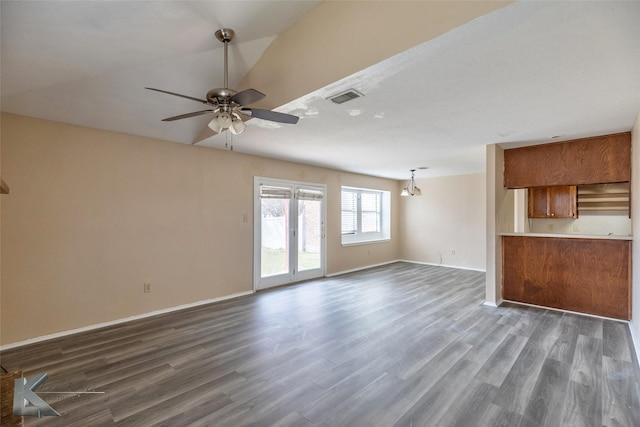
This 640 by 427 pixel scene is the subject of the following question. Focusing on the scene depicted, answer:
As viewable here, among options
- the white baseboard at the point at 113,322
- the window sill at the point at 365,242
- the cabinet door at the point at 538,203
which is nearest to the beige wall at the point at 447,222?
the window sill at the point at 365,242

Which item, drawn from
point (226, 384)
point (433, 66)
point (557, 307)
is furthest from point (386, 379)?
point (557, 307)

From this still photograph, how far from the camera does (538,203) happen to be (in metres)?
5.42

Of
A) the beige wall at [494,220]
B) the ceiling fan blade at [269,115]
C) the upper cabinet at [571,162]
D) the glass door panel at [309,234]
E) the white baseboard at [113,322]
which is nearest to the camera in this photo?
the ceiling fan blade at [269,115]

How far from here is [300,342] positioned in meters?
3.01

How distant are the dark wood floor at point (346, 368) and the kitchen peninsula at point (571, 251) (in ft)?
0.98

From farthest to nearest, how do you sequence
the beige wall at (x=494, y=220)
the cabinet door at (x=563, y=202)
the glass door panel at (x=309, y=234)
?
the glass door panel at (x=309, y=234), the cabinet door at (x=563, y=202), the beige wall at (x=494, y=220)

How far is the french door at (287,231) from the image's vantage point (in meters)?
5.04

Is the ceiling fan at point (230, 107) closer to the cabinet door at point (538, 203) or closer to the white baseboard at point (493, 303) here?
the white baseboard at point (493, 303)

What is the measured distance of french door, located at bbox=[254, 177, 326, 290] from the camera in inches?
199

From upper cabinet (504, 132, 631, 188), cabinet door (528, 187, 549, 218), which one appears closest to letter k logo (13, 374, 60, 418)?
upper cabinet (504, 132, 631, 188)

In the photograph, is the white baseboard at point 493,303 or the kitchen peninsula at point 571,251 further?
the white baseboard at point 493,303

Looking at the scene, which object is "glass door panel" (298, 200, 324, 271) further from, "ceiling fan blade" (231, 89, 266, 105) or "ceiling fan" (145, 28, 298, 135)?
"ceiling fan blade" (231, 89, 266, 105)

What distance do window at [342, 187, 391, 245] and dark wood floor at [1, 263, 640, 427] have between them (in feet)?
10.6

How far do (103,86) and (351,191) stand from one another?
5307 mm
